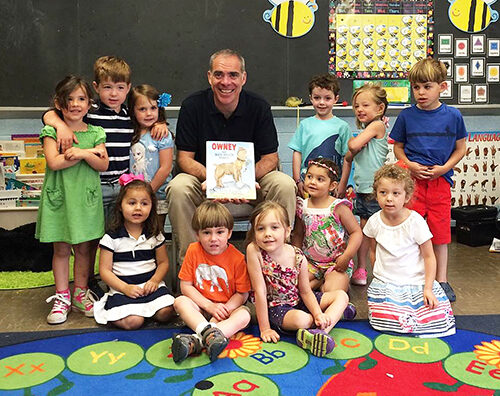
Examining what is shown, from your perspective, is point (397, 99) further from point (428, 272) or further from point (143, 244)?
point (143, 244)

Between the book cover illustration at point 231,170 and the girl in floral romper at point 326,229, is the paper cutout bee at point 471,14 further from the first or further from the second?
the book cover illustration at point 231,170

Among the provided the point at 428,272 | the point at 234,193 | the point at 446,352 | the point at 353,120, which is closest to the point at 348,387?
the point at 446,352

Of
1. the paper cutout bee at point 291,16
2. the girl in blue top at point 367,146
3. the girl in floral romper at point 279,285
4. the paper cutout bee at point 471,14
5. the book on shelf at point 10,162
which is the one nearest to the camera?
the girl in floral romper at point 279,285

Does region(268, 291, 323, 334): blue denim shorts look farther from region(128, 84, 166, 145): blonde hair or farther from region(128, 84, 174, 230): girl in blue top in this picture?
region(128, 84, 166, 145): blonde hair

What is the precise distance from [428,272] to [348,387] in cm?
89

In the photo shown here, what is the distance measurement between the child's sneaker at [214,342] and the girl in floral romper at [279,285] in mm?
273

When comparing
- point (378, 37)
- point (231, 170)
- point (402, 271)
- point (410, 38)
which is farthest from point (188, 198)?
point (410, 38)

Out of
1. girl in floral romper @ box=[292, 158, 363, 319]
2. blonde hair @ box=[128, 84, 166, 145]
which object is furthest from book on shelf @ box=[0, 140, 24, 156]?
girl in floral romper @ box=[292, 158, 363, 319]

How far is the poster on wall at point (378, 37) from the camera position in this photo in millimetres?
4457

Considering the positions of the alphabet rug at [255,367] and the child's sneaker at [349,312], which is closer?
the alphabet rug at [255,367]

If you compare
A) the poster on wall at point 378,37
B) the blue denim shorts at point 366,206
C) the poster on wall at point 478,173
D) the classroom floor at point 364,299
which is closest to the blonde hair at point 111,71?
the classroom floor at point 364,299

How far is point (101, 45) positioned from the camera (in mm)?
4230

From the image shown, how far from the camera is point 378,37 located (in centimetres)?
450

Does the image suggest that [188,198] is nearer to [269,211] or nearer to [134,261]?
[134,261]
